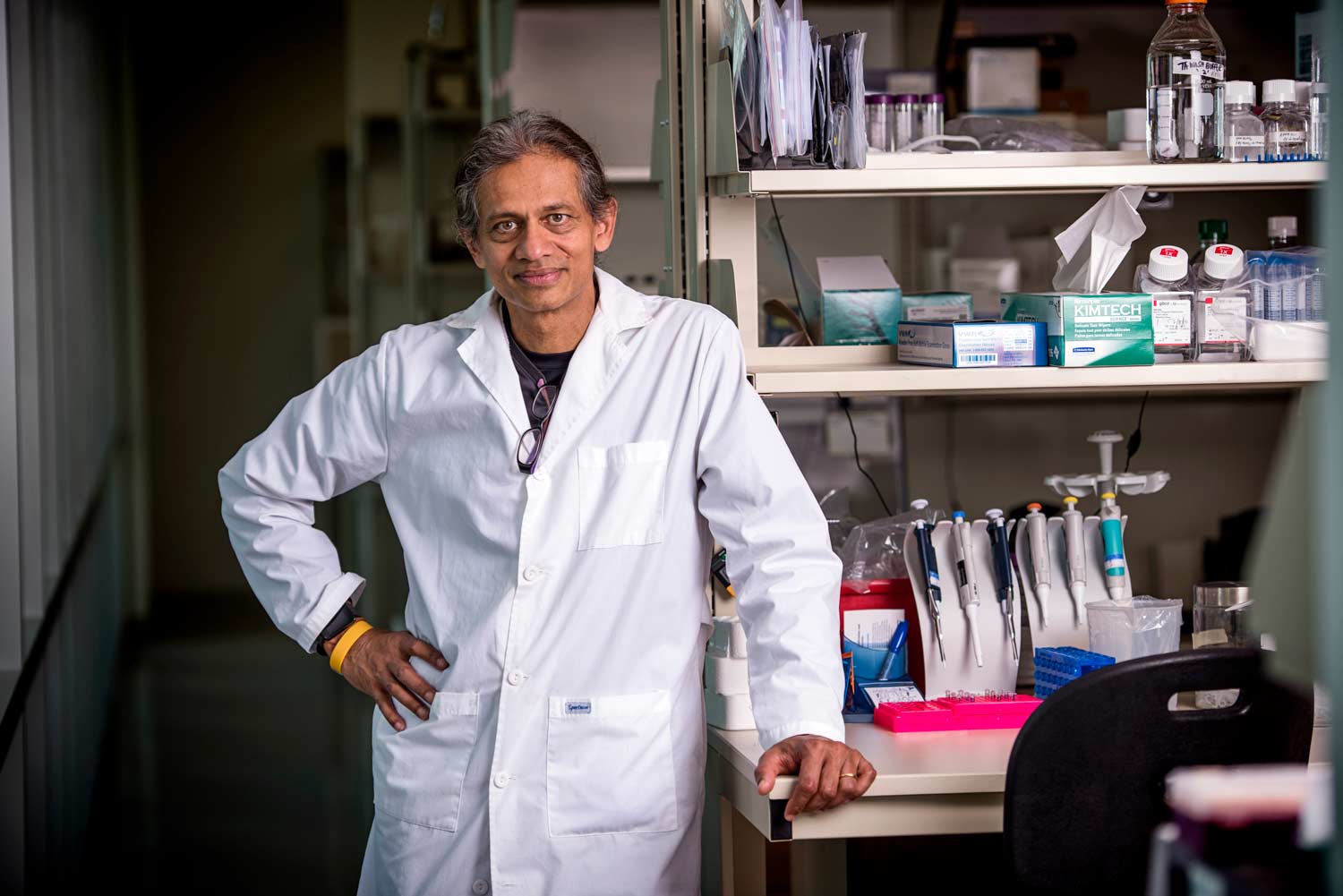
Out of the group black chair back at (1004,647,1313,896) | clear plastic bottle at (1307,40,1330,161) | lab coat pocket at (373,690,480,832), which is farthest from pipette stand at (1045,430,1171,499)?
lab coat pocket at (373,690,480,832)

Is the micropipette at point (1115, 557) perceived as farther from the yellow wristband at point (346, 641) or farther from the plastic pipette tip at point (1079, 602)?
the yellow wristband at point (346, 641)

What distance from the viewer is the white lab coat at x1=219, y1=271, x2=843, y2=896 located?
5.80 ft

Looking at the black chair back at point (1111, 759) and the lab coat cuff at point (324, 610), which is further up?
the lab coat cuff at point (324, 610)

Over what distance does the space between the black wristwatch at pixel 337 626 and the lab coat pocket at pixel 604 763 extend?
1.20ft

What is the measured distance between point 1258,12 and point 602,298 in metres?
2.81

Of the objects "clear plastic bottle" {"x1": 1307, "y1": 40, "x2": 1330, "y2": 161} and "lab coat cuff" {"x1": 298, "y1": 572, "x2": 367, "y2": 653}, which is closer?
"lab coat cuff" {"x1": 298, "y1": 572, "x2": 367, "y2": 653}

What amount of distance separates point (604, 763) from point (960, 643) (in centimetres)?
60

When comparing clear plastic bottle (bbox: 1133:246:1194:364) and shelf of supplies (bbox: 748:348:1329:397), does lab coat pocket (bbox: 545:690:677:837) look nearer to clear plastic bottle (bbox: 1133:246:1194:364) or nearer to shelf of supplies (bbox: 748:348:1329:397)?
shelf of supplies (bbox: 748:348:1329:397)

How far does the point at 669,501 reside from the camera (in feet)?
6.00

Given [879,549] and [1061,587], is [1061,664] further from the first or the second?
[879,549]

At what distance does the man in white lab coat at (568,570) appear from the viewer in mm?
1768

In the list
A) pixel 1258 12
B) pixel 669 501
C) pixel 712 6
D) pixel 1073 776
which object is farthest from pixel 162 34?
pixel 1073 776

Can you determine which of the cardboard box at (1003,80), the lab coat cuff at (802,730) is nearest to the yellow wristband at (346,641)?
the lab coat cuff at (802,730)

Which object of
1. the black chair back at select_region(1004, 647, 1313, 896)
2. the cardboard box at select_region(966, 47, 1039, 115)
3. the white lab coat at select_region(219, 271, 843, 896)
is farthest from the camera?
the cardboard box at select_region(966, 47, 1039, 115)
